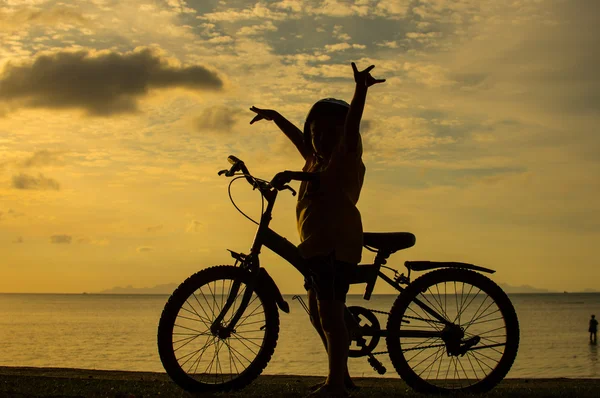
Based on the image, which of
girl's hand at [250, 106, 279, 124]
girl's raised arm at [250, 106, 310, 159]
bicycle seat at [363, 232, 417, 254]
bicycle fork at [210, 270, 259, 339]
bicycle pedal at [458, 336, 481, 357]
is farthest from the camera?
girl's hand at [250, 106, 279, 124]

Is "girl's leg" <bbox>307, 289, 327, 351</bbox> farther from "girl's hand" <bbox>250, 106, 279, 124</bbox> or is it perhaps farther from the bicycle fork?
"girl's hand" <bbox>250, 106, 279, 124</bbox>

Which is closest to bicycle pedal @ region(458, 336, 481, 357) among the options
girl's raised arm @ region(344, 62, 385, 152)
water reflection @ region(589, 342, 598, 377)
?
girl's raised arm @ region(344, 62, 385, 152)

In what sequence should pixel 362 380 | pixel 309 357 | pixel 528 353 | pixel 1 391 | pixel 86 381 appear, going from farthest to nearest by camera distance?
pixel 528 353 < pixel 309 357 < pixel 362 380 < pixel 86 381 < pixel 1 391

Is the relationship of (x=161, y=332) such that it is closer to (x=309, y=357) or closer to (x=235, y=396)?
(x=235, y=396)

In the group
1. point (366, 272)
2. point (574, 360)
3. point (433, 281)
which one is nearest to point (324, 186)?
point (366, 272)

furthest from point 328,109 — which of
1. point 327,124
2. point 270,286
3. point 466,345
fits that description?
point 466,345

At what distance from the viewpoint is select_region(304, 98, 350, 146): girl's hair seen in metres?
6.44

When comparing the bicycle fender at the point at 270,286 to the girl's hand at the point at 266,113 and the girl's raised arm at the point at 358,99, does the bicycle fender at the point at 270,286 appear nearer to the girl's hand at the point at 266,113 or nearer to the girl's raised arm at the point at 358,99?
the girl's raised arm at the point at 358,99

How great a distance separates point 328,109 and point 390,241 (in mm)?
1361

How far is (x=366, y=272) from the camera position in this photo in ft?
21.6

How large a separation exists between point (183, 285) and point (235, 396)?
108cm

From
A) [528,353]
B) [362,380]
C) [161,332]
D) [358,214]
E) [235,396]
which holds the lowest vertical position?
[528,353]

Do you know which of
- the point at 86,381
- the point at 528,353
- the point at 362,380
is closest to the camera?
the point at 86,381

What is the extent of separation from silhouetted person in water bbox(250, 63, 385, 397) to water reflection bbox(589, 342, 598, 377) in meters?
30.7
